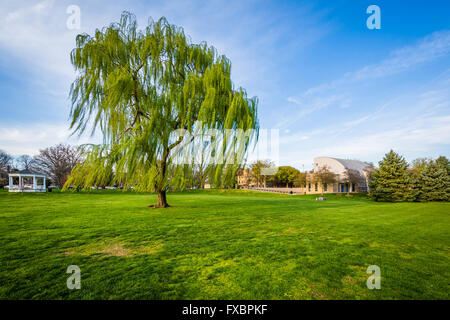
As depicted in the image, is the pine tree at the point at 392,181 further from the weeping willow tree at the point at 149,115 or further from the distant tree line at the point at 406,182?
the weeping willow tree at the point at 149,115

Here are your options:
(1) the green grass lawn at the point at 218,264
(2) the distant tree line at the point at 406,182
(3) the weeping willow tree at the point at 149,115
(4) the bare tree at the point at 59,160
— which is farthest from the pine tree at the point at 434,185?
(4) the bare tree at the point at 59,160

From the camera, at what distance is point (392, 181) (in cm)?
2686

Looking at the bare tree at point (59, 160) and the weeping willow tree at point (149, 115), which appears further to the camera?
the bare tree at point (59, 160)

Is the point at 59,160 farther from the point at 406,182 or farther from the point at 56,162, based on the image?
the point at 406,182

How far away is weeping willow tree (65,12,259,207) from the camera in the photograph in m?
7.64

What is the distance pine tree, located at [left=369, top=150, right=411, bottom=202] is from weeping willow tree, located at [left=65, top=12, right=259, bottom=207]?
28725 millimetres

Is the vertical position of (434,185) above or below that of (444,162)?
below

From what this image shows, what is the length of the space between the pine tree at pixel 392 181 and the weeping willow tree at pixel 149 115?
94.2 feet

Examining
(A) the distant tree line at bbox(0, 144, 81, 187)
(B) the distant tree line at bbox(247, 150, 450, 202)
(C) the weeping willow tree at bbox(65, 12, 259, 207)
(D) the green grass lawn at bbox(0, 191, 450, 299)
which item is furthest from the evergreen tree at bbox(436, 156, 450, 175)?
(A) the distant tree line at bbox(0, 144, 81, 187)

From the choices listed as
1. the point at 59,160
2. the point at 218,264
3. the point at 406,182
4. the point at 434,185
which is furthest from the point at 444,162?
the point at 59,160

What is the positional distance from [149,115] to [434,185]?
35.8 metres

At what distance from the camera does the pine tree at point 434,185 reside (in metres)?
25.1
